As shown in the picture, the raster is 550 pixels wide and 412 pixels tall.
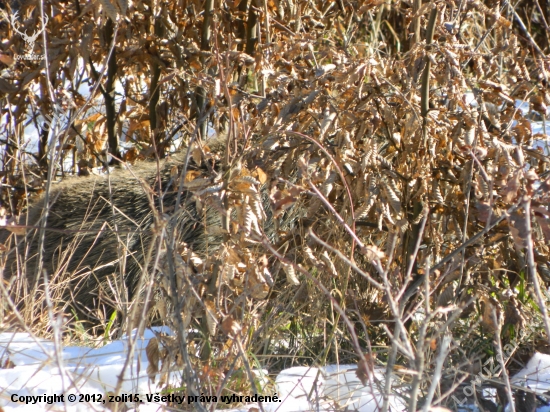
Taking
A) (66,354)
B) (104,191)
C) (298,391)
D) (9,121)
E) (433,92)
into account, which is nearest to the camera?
(298,391)

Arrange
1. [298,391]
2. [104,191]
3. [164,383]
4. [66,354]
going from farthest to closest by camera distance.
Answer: [104,191] < [66,354] < [298,391] < [164,383]

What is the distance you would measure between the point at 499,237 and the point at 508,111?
0.56 meters

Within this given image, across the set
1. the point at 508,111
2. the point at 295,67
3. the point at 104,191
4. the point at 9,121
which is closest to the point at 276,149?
the point at 295,67

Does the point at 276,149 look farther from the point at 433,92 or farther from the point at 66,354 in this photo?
the point at 66,354

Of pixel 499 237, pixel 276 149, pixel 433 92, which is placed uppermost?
pixel 433 92

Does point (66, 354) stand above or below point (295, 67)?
below

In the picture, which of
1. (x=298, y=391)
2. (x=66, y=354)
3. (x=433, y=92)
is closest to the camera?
(x=298, y=391)

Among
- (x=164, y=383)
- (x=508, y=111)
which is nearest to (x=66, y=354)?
(x=164, y=383)

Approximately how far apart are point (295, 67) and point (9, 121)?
2885mm

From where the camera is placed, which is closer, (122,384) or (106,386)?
(122,384)

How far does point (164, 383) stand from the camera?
8.20 ft

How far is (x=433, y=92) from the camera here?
3.13 m

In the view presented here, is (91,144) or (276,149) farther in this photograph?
(91,144)

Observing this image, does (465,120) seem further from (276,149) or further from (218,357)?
(218,357)
